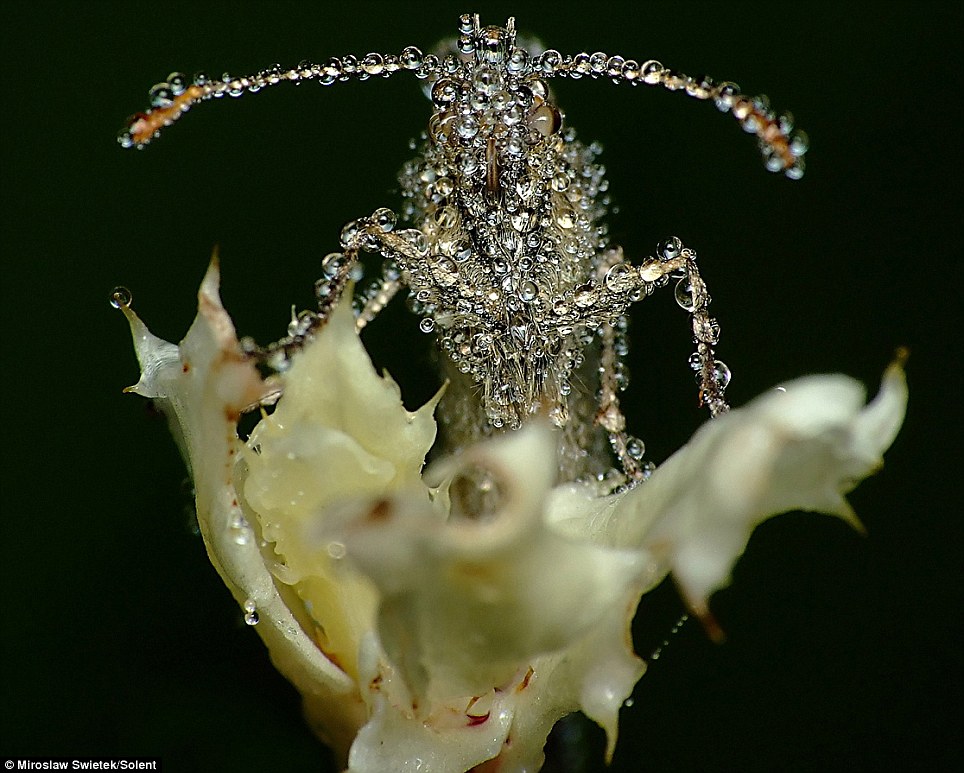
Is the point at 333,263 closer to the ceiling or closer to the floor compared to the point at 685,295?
closer to the ceiling

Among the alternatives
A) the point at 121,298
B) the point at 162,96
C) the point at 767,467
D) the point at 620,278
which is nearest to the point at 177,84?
the point at 162,96

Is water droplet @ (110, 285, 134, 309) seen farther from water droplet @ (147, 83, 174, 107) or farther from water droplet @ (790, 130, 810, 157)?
water droplet @ (790, 130, 810, 157)

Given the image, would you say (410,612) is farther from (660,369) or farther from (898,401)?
(660,369)

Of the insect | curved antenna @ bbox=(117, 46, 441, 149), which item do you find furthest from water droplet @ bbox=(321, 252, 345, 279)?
curved antenna @ bbox=(117, 46, 441, 149)

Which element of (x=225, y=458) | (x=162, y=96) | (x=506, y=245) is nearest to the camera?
(x=225, y=458)

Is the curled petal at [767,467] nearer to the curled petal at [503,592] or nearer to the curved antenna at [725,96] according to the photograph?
the curled petal at [503,592]

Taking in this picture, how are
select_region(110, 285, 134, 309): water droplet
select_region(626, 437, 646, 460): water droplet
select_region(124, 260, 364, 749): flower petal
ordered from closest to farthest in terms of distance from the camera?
1. select_region(124, 260, 364, 749): flower petal
2. select_region(110, 285, 134, 309): water droplet
3. select_region(626, 437, 646, 460): water droplet

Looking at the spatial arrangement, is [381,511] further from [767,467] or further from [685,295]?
[685,295]

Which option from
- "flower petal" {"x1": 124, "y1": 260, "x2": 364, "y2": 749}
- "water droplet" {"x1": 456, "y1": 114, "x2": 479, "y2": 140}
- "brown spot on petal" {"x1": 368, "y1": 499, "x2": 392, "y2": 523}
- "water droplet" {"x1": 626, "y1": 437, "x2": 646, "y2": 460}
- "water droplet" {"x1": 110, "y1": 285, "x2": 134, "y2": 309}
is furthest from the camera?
"water droplet" {"x1": 626, "y1": 437, "x2": 646, "y2": 460}
